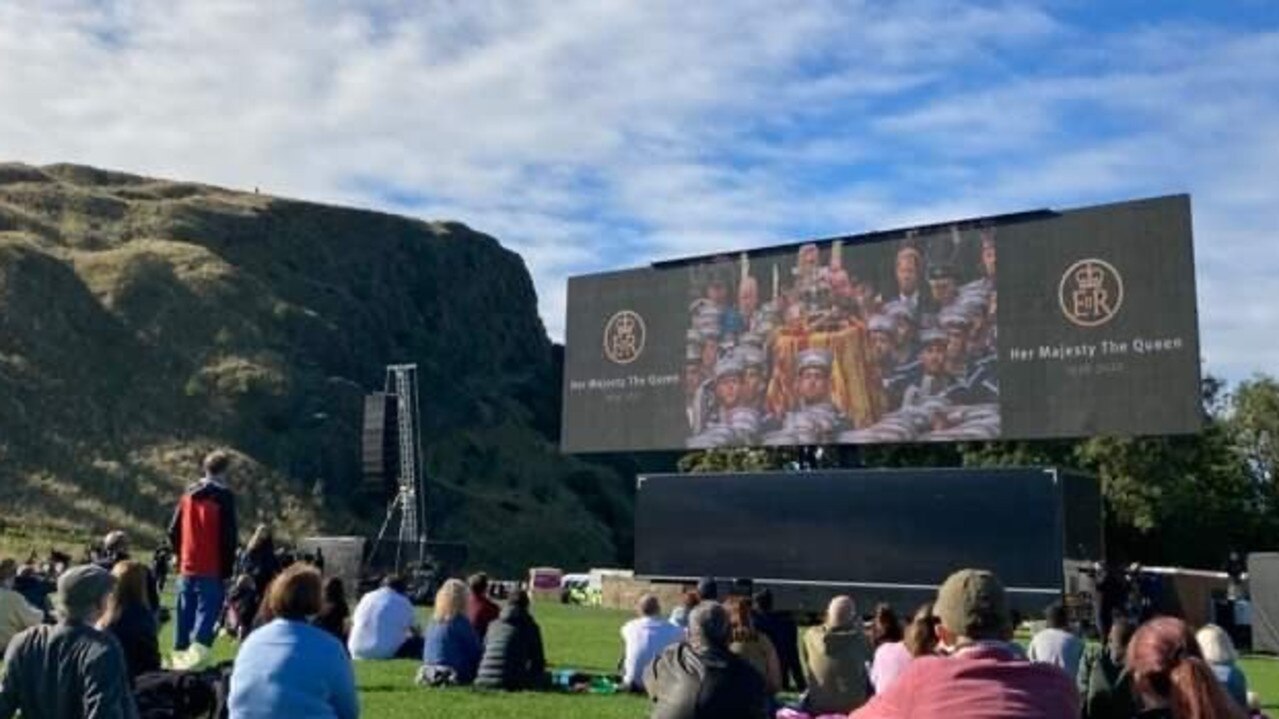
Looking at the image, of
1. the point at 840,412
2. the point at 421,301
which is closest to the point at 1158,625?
the point at 840,412

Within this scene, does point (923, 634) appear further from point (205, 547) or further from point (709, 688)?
point (205, 547)

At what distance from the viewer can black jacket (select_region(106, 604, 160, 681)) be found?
775cm

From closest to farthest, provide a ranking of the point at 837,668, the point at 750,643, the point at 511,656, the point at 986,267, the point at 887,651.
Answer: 1. the point at 887,651
2. the point at 837,668
3. the point at 750,643
4. the point at 511,656
5. the point at 986,267

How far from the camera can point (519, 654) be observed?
11594mm

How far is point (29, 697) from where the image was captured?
5.08 m

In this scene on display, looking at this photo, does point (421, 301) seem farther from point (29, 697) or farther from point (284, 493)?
point (29, 697)

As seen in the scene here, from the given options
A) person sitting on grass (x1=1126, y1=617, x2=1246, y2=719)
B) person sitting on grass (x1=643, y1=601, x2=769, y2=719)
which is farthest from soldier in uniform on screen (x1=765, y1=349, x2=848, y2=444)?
person sitting on grass (x1=1126, y1=617, x2=1246, y2=719)

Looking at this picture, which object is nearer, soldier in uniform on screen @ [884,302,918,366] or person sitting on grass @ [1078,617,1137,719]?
person sitting on grass @ [1078,617,1137,719]

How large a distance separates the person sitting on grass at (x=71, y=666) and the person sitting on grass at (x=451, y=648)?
22.2 feet

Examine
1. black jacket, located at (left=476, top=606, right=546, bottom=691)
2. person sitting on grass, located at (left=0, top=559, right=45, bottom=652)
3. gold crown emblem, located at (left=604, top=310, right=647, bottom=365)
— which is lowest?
black jacket, located at (left=476, top=606, right=546, bottom=691)

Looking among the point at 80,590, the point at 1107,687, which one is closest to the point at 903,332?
the point at 1107,687

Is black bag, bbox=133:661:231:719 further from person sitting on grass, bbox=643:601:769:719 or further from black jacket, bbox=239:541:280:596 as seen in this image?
black jacket, bbox=239:541:280:596

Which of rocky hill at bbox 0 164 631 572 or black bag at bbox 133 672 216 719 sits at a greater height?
rocky hill at bbox 0 164 631 572

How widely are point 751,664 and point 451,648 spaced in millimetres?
5258
